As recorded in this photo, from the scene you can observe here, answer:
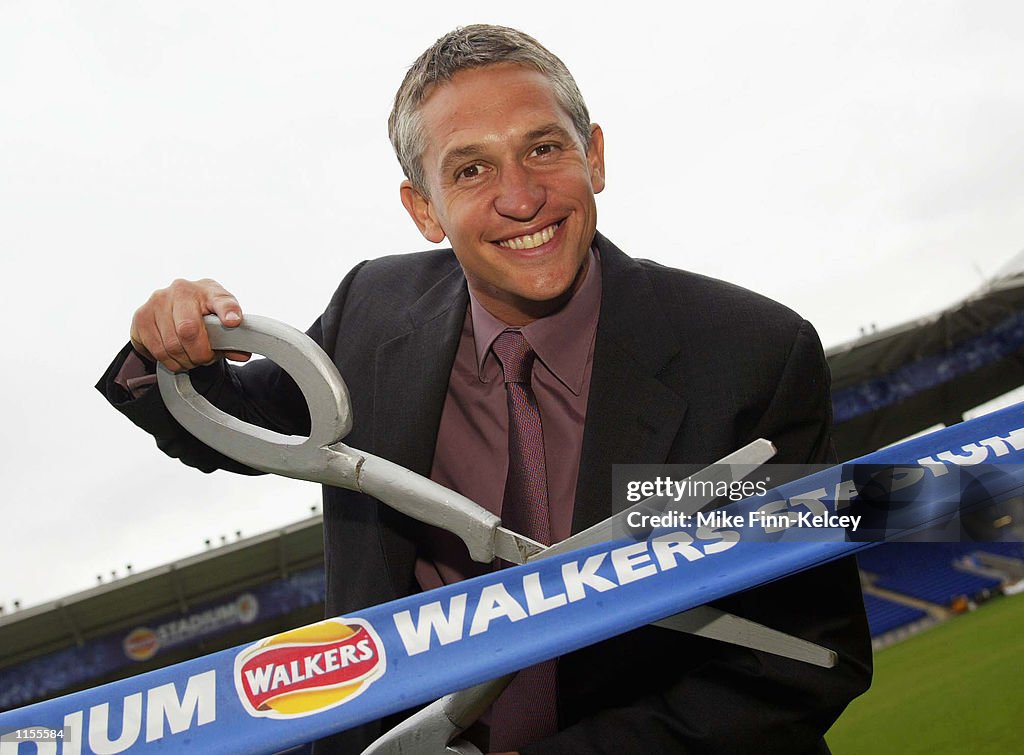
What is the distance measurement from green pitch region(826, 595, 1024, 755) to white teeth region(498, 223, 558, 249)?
2.19 metres

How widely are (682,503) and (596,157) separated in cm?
76

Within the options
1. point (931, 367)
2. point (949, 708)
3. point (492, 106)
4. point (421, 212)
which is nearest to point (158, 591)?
point (949, 708)

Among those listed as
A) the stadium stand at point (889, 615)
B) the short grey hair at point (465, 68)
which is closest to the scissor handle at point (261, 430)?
the short grey hair at point (465, 68)

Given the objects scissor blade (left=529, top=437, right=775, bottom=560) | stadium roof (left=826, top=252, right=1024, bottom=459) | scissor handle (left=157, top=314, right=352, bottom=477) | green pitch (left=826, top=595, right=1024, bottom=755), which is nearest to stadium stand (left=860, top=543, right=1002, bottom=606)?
stadium roof (left=826, top=252, right=1024, bottom=459)

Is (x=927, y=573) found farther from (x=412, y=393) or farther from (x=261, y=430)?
(x=261, y=430)

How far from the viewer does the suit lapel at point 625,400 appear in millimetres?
1359

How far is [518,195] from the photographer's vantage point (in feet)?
4.40

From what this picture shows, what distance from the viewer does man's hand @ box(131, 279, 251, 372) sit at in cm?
118

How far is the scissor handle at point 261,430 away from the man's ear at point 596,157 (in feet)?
2.20

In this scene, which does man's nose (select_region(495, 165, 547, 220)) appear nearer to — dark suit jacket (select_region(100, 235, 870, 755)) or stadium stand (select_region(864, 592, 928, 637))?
dark suit jacket (select_region(100, 235, 870, 755))

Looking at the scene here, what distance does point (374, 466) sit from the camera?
1168 millimetres

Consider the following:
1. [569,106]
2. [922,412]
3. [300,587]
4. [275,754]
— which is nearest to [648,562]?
[275,754]

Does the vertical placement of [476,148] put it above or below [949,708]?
above

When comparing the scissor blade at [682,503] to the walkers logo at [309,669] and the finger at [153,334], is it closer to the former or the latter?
the walkers logo at [309,669]
